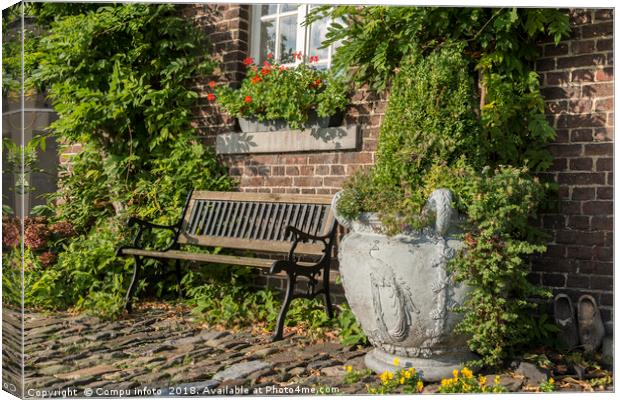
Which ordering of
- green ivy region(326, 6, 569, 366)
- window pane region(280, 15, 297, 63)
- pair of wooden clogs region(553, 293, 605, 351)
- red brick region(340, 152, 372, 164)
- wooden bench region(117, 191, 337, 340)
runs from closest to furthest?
green ivy region(326, 6, 569, 366) → pair of wooden clogs region(553, 293, 605, 351) → wooden bench region(117, 191, 337, 340) → red brick region(340, 152, 372, 164) → window pane region(280, 15, 297, 63)

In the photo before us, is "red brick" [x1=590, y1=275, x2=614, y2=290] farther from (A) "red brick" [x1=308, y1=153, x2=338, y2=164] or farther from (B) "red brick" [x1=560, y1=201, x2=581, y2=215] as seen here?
(A) "red brick" [x1=308, y1=153, x2=338, y2=164]

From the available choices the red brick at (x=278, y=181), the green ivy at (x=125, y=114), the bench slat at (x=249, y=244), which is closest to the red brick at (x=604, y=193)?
the bench slat at (x=249, y=244)

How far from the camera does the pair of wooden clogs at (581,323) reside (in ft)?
14.5

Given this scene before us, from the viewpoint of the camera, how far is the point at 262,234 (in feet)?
18.9

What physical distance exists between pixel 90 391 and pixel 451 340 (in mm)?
1974

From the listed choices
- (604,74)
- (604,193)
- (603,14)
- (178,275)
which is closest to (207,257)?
(178,275)

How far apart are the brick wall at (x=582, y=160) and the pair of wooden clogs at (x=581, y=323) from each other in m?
0.14

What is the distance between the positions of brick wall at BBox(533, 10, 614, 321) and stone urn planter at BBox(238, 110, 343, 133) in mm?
1723

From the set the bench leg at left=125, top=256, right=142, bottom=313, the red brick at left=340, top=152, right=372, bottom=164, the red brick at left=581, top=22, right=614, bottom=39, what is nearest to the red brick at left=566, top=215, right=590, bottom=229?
the red brick at left=581, top=22, right=614, bottom=39

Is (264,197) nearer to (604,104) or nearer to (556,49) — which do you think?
(556,49)

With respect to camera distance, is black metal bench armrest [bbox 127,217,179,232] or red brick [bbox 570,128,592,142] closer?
red brick [bbox 570,128,592,142]

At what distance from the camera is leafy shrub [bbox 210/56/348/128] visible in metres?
5.75

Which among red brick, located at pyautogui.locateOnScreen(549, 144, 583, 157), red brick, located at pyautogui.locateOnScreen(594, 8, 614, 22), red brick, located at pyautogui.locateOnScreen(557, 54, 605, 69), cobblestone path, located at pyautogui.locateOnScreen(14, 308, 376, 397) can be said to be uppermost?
red brick, located at pyautogui.locateOnScreen(594, 8, 614, 22)

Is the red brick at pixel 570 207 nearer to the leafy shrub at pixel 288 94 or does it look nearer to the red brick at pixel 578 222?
the red brick at pixel 578 222
